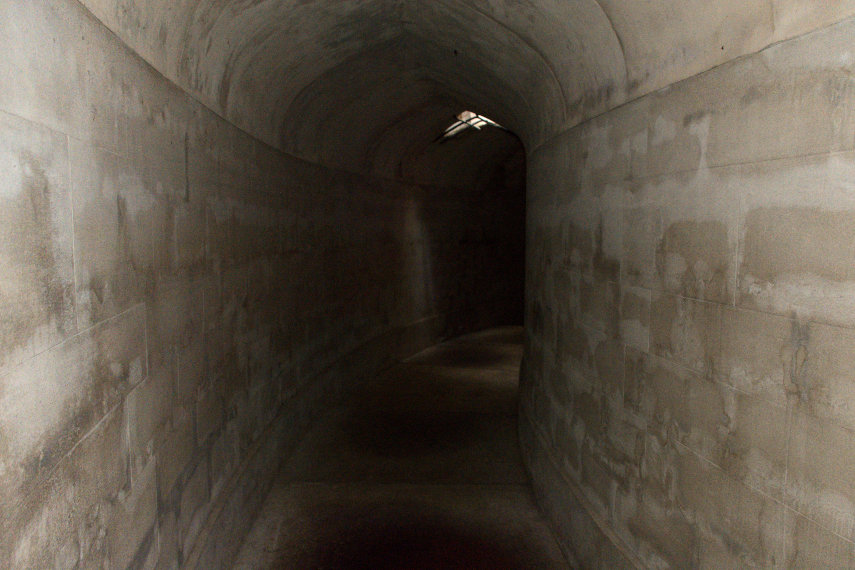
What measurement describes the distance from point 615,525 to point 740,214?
2251mm

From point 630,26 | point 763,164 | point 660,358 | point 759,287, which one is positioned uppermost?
point 630,26

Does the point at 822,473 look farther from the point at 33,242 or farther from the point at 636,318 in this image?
the point at 33,242

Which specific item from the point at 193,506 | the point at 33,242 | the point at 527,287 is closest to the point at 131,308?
the point at 33,242

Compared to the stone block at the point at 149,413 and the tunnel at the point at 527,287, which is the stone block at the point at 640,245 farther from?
the stone block at the point at 149,413

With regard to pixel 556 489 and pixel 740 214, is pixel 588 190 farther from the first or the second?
pixel 556 489

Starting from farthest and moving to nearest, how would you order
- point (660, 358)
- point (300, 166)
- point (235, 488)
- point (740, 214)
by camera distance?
point (300, 166) → point (235, 488) → point (660, 358) → point (740, 214)

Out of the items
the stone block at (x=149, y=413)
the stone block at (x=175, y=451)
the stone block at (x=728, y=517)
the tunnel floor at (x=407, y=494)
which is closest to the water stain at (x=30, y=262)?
the stone block at (x=149, y=413)

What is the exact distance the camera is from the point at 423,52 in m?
7.23

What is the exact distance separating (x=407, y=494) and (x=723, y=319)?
13.6ft

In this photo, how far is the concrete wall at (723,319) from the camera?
2.26m

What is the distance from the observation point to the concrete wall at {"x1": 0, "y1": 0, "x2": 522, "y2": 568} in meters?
2.04

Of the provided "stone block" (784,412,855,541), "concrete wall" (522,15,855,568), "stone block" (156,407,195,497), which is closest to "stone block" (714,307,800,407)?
"concrete wall" (522,15,855,568)

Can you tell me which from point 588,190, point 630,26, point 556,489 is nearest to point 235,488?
point 556,489

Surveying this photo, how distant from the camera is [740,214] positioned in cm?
275
